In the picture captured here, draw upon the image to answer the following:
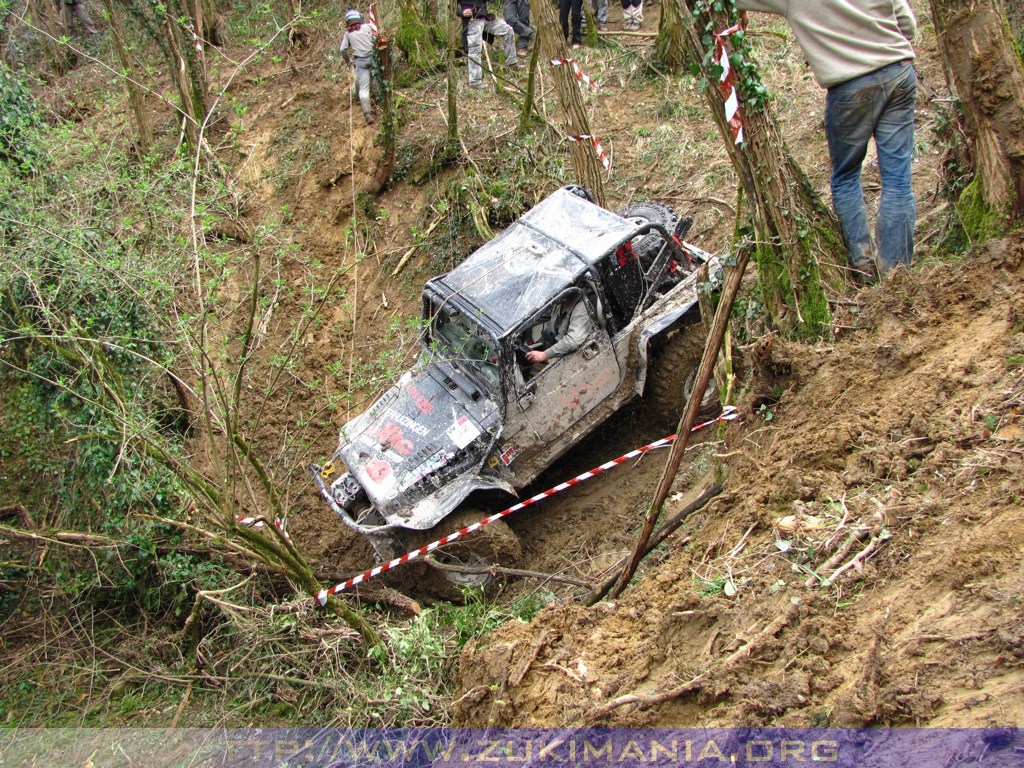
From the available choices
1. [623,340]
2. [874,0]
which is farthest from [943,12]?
[623,340]

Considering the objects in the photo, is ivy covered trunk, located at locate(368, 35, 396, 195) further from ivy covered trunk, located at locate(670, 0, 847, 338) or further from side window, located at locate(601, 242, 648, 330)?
ivy covered trunk, located at locate(670, 0, 847, 338)

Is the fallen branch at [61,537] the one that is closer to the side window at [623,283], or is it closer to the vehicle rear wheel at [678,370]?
the side window at [623,283]

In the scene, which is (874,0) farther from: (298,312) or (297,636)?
(298,312)

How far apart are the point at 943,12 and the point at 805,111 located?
4135 millimetres

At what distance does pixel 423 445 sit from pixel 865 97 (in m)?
3.77

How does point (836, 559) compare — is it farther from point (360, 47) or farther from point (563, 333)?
point (360, 47)

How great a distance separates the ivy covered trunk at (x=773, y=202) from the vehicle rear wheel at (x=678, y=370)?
1144 millimetres

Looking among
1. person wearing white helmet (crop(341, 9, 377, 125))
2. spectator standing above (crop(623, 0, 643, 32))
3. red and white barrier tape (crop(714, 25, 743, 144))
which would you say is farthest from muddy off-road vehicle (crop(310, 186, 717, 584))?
spectator standing above (crop(623, 0, 643, 32))

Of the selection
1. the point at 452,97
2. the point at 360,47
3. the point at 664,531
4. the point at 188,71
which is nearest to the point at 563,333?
the point at 664,531

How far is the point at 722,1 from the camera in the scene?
4.68 m

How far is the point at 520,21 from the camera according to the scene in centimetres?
1212

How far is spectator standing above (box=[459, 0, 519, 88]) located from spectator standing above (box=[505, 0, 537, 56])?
1.68 ft

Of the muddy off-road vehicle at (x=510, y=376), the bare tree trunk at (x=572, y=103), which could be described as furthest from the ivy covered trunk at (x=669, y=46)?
the muddy off-road vehicle at (x=510, y=376)

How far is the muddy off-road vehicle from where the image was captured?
19.6 feet
